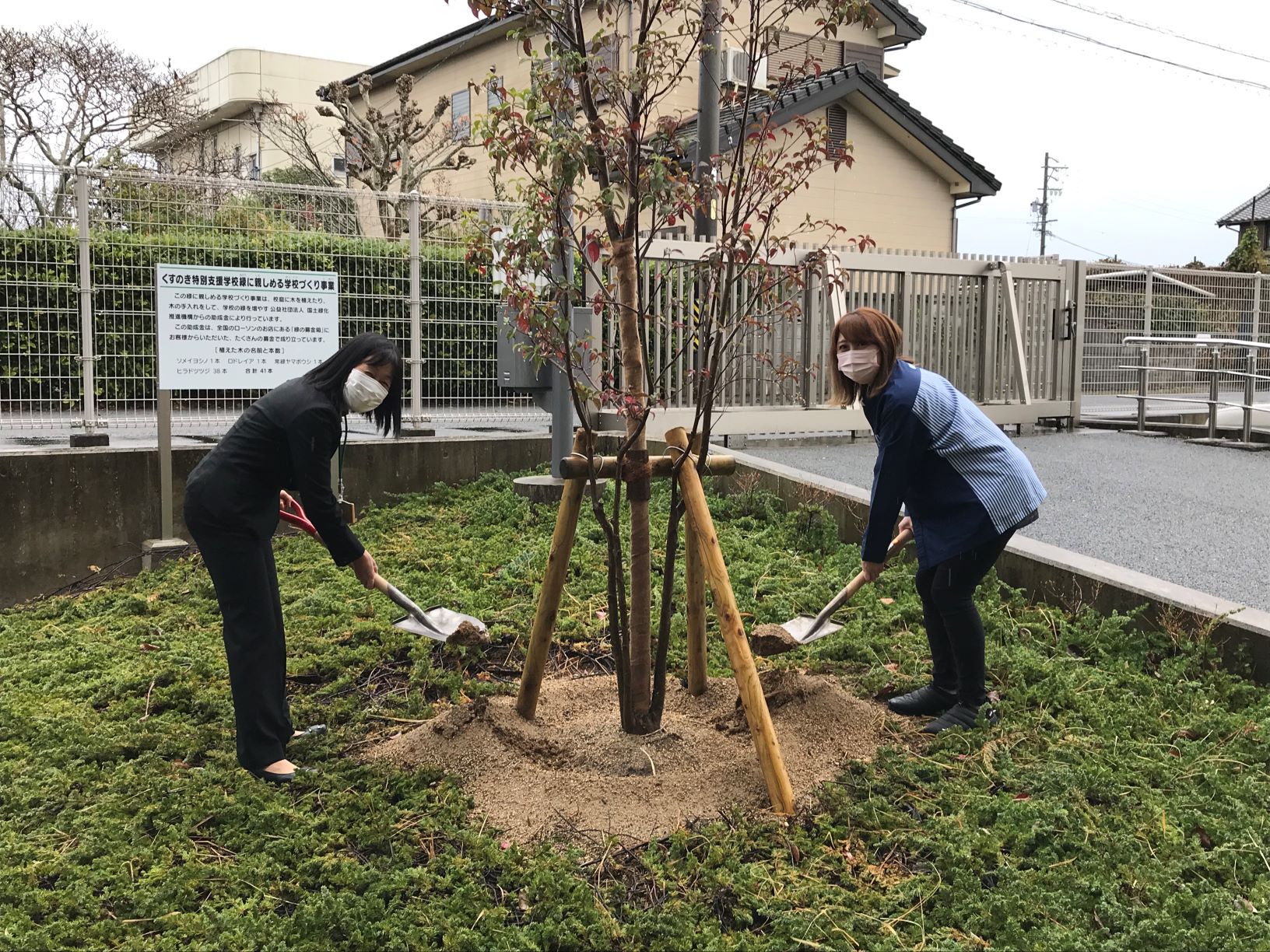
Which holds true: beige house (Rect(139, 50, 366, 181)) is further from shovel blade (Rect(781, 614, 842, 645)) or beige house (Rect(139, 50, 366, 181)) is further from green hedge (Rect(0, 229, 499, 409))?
shovel blade (Rect(781, 614, 842, 645))

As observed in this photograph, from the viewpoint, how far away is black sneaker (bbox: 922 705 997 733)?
3.77 m

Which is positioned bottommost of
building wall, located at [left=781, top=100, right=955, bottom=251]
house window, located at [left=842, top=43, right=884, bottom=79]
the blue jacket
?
the blue jacket

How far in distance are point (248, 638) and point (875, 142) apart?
68.2 feet

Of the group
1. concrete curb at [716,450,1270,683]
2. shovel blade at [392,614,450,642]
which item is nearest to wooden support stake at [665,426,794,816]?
shovel blade at [392,614,450,642]

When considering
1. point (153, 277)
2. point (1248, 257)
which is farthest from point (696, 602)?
point (1248, 257)

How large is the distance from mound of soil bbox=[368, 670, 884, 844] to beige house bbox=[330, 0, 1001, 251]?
53.0 feet

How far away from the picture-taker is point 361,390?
360 centimetres

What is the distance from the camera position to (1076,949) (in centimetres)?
244

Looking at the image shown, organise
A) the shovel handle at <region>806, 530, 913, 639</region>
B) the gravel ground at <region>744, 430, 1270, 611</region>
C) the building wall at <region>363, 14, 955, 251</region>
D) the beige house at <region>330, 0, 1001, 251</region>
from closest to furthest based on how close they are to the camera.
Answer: the shovel handle at <region>806, 530, 913, 639</region>
the gravel ground at <region>744, 430, 1270, 611</region>
the beige house at <region>330, 0, 1001, 251</region>
the building wall at <region>363, 14, 955, 251</region>

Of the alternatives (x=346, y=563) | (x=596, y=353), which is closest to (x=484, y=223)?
(x=596, y=353)

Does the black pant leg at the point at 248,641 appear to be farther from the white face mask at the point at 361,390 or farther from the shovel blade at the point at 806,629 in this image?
the shovel blade at the point at 806,629

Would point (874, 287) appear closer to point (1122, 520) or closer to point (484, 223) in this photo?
point (1122, 520)

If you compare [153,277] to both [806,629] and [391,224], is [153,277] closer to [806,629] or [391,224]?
[391,224]

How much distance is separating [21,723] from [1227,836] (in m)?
4.20
